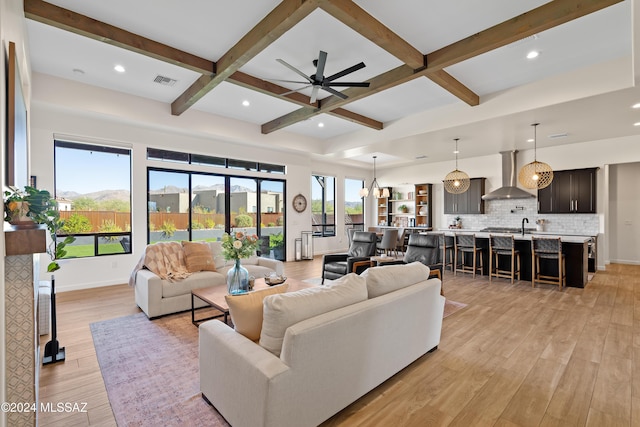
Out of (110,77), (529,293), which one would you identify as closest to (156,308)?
(110,77)

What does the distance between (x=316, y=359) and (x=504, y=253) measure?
5.46 metres

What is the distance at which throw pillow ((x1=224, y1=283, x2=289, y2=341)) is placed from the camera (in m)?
1.91

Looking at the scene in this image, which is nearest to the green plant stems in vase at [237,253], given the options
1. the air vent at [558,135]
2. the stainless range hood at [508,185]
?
the air vent at [558,135]

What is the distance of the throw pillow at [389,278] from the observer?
227 centimetres

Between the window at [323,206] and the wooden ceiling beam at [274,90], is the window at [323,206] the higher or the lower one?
the lower one

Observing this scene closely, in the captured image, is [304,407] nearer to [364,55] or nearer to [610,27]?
[364,55]

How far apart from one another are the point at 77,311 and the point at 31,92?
3170mm

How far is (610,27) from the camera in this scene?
3176 mm

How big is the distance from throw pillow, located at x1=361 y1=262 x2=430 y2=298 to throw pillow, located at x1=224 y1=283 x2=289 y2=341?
0.83 metres

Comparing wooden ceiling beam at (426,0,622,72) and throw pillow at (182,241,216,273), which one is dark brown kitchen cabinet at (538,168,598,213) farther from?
throw pillow at (182,241,216,273)

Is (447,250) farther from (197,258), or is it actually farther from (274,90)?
(197,258)

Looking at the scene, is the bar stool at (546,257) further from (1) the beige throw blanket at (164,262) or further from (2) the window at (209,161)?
(2) the window at (209,161)

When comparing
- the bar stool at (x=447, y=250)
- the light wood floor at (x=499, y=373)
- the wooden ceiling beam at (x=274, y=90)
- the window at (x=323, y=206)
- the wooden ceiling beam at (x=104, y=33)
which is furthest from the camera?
the window at (x=323, y=206)

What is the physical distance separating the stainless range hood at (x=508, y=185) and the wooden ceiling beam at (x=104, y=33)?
281 inches
